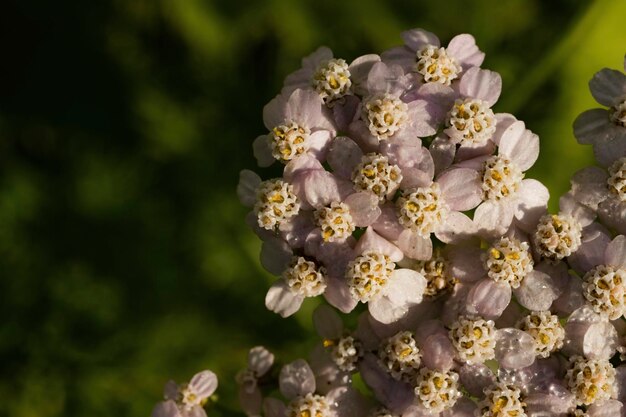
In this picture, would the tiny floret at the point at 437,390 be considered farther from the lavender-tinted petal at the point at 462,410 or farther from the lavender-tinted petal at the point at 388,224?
the lavender-tinted petal at the point at 388,224

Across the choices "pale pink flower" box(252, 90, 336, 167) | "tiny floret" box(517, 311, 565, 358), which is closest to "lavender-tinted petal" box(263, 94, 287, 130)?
"pale pink flower" box(252, 90, 336, 167)

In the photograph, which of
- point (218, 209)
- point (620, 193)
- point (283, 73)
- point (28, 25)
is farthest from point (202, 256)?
point (620, 193)

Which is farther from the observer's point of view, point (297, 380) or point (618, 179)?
point (297, 380)

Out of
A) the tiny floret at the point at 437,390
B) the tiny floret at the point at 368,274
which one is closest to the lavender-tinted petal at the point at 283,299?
the tiny floret at the point at 368,274

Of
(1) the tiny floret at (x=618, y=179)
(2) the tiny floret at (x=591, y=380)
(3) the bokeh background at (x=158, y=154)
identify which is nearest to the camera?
(2) the tiny floret at (x=591, y=380)

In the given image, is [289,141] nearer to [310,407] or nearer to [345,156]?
[345,156]

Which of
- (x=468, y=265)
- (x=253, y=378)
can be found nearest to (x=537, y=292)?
(x=468, y=265)
